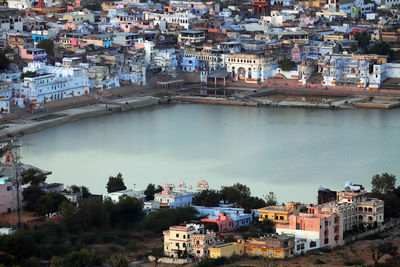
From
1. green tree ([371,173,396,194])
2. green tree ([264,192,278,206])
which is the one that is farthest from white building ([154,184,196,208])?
green tree ([371,173,396,194])

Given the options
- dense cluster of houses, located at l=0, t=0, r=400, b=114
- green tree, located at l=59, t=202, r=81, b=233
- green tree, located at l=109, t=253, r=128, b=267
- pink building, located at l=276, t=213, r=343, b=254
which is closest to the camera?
green tree, located at l=109, t=253, r=128, b=267

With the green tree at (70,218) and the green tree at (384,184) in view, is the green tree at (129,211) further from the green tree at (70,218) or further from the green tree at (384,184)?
the green tree at (384,184)

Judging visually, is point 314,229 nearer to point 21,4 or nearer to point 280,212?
point 280,212

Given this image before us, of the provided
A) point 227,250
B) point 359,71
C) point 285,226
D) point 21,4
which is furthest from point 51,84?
point 227,250

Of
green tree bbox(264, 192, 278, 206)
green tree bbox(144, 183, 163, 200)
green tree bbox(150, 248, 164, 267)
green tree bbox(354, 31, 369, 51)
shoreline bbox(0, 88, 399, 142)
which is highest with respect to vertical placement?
green tree bbox(354, 31, 369, 51)

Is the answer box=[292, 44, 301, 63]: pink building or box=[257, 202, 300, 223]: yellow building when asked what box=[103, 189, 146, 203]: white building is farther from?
box=[292, 44, 301, 63]: pink building

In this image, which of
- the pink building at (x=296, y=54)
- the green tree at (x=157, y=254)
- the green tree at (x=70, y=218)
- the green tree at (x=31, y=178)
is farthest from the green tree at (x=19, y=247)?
the pink building at (x=296, y=54)

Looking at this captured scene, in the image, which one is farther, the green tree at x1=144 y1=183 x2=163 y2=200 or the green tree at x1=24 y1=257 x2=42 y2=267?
the green tree at x1=144 y1=183 x2=163 y2=200
